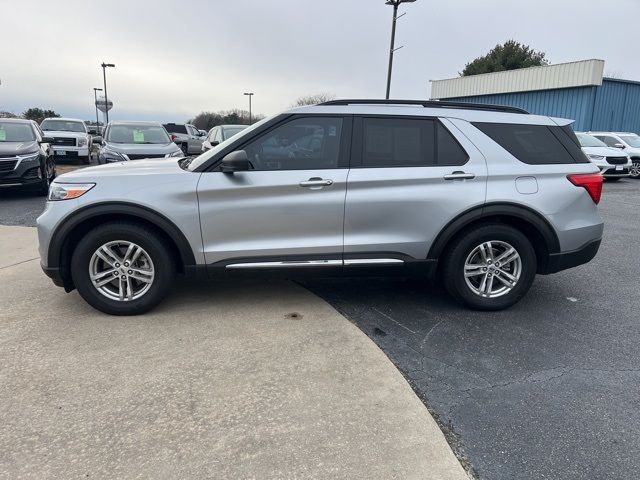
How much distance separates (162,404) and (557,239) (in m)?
3.47

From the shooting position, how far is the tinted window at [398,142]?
161 inches

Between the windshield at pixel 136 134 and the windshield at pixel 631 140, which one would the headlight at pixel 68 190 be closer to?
the windshield at pixel 136 134

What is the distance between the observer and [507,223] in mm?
4277

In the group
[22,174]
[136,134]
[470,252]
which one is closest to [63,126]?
[136,134]

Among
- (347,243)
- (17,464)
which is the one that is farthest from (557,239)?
(17,464)

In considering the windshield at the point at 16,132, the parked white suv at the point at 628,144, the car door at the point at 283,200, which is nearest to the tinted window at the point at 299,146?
the car door at the point at 283,200

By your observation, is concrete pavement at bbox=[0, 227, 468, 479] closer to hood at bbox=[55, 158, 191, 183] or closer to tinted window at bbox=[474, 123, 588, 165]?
hood at bbox=[55, 158, 191, 183]

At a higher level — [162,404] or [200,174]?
[200,174]

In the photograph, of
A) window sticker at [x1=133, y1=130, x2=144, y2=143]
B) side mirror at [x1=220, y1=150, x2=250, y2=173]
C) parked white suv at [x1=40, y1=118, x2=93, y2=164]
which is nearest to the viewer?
side mirror at [x1=220, y1=150, x2=250, y2=173]

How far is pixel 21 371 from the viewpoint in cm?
315

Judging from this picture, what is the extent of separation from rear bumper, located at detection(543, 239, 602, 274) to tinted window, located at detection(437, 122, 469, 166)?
1194 millimetres

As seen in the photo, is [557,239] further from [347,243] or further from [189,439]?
[189,439]

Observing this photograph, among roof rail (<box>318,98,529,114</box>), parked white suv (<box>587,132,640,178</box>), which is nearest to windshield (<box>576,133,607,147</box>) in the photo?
parked white suv (<box>587,132,640,178</box>)

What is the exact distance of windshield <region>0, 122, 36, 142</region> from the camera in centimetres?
995
